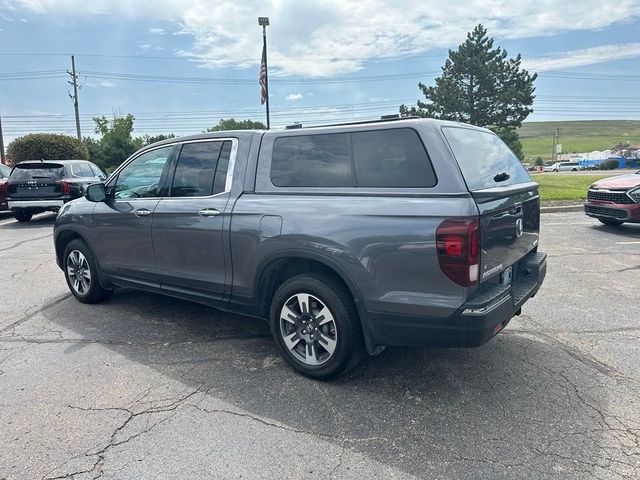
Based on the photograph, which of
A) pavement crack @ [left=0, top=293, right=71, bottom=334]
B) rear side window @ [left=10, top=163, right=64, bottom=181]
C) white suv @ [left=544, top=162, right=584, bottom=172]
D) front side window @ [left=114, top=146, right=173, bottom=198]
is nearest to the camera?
front side window @ [left=114, top=146, right=173, bottom=198]

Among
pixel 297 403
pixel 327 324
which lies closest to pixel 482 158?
pixel 327 324

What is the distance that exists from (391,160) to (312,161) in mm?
667

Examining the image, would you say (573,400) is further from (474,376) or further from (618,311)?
(618,311)

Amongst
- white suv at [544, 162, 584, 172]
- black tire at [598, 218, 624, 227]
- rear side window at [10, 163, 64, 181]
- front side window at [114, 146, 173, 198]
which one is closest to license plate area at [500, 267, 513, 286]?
front side window at [114, 146, 173, 198]

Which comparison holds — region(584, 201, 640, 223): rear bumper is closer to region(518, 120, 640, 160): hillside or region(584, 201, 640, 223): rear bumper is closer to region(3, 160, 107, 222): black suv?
region(3, 160, 107, 222): black suv

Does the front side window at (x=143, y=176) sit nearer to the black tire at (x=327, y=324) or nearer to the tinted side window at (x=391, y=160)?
the black tire at (x=327, y=324)

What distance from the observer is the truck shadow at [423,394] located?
2.69m

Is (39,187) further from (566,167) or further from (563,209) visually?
(566,167)

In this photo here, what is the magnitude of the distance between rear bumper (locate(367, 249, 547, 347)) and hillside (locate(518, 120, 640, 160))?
118 meters

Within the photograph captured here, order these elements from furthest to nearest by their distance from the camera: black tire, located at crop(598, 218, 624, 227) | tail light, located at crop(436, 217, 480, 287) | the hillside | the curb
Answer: the hillside → the curb → black tire, located at crop(598, 218, 624, 227) → tail light, located at crop(436, 217, 480, 287)

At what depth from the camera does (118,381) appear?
3.57 m

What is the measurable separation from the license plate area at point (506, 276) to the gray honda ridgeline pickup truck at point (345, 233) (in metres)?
0.02

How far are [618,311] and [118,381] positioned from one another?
4854 millimetres

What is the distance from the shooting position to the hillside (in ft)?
400
